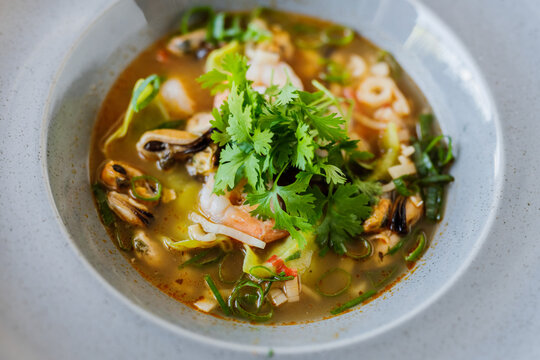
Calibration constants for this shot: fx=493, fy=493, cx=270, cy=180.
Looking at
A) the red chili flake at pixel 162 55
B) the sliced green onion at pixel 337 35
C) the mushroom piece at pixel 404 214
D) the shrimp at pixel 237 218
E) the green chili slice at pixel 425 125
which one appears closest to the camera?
the shrimp at pixel 237 218

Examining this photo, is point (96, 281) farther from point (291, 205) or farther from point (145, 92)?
point (145, 92)

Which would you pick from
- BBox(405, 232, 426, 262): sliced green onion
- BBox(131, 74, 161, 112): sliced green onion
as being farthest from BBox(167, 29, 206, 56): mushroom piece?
BBox(405, 232, 426, 262): sliced green onion

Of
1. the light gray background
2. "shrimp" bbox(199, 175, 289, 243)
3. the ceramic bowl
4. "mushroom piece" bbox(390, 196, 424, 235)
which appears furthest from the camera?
"mushroom piece" bbox(390, 196, 424, 235)

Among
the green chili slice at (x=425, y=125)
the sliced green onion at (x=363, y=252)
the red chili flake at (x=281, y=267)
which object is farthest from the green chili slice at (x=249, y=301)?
the green chili slice at (x=425, y=125)

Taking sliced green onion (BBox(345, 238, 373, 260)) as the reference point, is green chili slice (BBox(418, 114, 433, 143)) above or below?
above

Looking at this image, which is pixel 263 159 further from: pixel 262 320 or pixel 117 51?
pixel 117 51

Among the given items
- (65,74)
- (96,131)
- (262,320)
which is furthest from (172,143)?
(262,320)

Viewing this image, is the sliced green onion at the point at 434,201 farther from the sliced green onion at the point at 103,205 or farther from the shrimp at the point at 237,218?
the sliced green onion at the point at 103,205

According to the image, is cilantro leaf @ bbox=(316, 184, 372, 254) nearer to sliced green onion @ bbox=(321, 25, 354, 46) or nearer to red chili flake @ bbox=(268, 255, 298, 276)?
red chili flake @ bbox=(268, 255, 298, 276)
